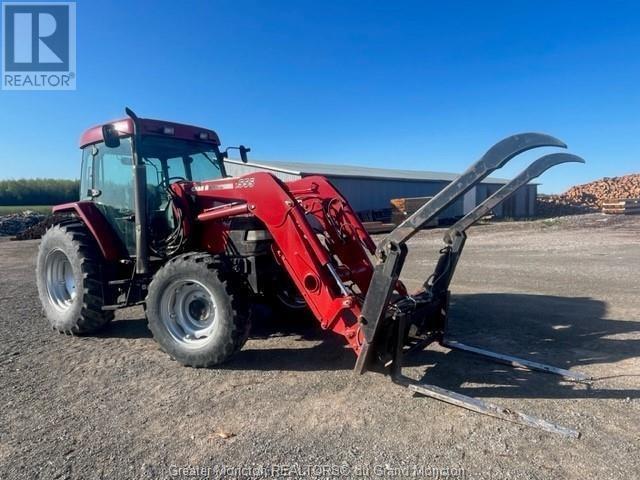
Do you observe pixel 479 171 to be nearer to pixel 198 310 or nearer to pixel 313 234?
pixel 313 234

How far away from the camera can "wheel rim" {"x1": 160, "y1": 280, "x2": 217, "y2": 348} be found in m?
4.48

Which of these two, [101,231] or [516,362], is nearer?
[516,362]

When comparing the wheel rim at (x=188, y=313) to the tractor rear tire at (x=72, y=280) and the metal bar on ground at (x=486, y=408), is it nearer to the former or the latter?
the tractor rear tire at (x=72, y=280)

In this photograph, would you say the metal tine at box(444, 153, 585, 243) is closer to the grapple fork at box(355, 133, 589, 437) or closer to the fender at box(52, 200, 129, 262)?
the grapple fork at box(355, 133, 589, 437)

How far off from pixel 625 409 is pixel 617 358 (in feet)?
4.06

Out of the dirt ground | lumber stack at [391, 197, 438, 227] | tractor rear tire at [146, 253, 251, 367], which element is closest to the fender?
the dirt ground

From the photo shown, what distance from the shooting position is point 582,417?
328 centimetres

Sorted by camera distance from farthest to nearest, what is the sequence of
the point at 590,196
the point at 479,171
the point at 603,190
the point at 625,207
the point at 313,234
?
1. the point at 603,190
2. the point at 590,196
3. the point at 625,207
4. the point at 313,234
5. the point at 479,171

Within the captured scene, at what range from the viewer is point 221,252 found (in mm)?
4969

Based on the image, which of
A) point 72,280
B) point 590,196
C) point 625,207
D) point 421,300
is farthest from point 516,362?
point 590,196

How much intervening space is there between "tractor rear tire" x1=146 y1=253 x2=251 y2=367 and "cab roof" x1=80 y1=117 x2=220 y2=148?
1.78 meters

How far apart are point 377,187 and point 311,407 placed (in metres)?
23.5

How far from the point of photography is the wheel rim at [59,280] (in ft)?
19.5

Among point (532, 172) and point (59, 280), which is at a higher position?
point (532, 172)
